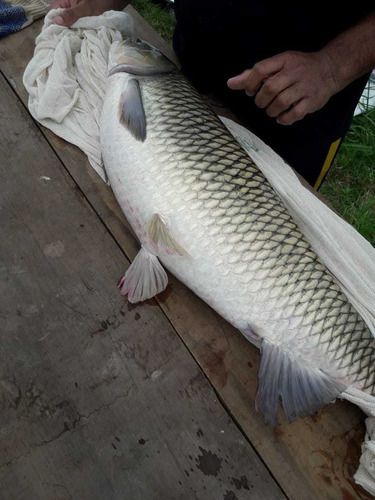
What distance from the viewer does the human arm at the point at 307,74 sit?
1.55 meters

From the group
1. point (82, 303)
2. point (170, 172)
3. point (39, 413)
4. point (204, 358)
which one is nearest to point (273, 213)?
point (170, 172)

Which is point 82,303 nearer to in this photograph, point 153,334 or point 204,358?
point 153,334

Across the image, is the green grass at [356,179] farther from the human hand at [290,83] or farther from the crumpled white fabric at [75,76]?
the crumpled white fabric at [75,76]

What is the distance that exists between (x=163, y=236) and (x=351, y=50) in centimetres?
87

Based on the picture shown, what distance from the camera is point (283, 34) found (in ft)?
5.81

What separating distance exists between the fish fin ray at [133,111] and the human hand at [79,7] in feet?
1.71

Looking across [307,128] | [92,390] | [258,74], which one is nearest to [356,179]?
[307,128]

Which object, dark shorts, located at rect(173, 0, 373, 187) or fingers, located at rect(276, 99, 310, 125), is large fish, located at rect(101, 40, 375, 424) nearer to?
fingers, located at rect(276, 99, 310, 125)

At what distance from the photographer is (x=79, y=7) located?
2006mm

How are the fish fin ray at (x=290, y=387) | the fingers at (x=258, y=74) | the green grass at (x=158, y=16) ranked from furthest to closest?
the green grass at (x=158, y=16) < the fingers at (x=258, y=74) < the fish fin ray at (x=290, y=387)

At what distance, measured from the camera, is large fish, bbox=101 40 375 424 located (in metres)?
1.31

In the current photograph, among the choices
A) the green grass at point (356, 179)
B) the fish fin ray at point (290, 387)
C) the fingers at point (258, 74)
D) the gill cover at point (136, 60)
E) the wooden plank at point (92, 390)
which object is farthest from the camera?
the green grass at point (356, 179)

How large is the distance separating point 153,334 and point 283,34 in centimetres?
114

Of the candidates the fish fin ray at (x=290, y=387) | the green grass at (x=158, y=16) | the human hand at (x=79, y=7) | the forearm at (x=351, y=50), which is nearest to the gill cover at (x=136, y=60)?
the human hand at (x=79, y=7)
